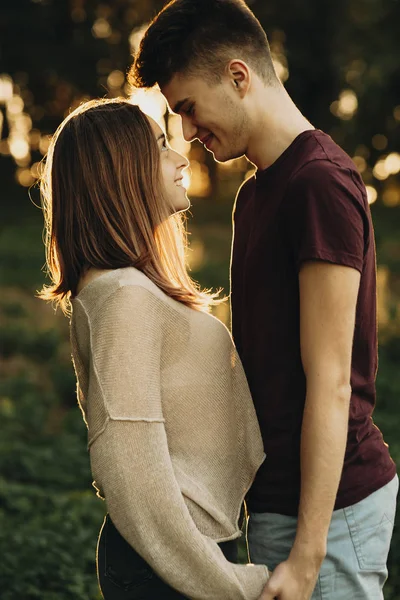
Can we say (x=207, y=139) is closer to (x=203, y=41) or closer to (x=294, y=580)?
(x=203, y=41)

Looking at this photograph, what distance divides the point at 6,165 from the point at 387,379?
79.5 feet

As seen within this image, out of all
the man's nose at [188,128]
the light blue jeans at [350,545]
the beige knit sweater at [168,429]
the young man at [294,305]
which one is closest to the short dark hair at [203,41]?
the young man at [294,305]

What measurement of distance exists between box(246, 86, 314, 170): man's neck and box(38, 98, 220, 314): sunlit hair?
288mm

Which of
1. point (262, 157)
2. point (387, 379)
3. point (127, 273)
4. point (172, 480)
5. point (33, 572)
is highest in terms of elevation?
point (262, 157)

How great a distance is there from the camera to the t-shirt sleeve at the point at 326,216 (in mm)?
2092

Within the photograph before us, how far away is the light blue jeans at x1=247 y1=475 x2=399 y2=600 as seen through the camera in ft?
7.38

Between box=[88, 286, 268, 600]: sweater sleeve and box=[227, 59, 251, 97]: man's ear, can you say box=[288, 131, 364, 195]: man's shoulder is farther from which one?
box=[88, 286, 268, 600]: sweater sleeve

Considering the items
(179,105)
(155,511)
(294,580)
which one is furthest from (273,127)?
Answer: (294,580)

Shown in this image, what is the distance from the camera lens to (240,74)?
243 cm

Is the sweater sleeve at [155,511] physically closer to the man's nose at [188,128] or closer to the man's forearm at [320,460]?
the man's forearm at [320,460]

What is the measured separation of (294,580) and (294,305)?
69cm

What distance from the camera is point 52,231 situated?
7.99 ft

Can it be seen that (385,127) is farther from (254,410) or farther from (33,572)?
(254,410)

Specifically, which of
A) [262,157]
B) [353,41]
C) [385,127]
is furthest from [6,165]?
[262,157]
